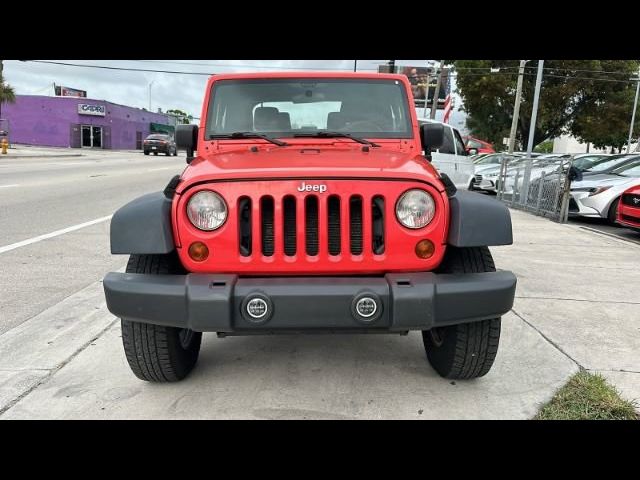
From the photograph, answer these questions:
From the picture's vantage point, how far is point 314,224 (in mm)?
2623

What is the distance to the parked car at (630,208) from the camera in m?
8.12

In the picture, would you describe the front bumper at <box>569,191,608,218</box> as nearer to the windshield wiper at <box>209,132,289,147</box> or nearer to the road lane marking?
the windshield wiper at <box>209,132,289,147</box>

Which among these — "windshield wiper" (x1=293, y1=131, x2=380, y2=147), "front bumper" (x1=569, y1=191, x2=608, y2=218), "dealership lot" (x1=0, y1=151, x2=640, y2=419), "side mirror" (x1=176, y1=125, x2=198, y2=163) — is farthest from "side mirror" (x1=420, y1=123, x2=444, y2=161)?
"front bumper" (x1=569, y1=191, x2=608, y2=218)

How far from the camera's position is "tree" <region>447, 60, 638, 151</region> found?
28609mm

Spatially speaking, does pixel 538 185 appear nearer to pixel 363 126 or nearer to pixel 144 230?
pixel 363 126

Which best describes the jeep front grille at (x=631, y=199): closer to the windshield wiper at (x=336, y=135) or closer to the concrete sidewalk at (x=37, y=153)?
the windshield wiper at (x=336, y=135)

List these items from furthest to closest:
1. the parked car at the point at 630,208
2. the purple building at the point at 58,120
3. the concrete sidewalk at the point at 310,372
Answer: the purple building at the point at 58,120
the parked car at the point at 630,208
the concrete sidewalk at the point at 310,372

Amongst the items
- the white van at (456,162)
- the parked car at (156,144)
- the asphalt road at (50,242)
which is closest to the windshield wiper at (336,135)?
the asphalt road at (50,242)

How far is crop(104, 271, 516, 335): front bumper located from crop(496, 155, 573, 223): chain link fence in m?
8.58

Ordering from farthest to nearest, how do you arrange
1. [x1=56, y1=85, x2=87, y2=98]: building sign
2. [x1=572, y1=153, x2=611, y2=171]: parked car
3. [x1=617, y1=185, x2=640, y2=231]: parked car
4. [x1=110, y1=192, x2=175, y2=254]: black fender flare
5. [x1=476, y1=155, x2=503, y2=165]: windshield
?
[x1=56, y1=85, x2=87, y2=98]: building sign, [x1=476, y1=155, x2=503, y2=165]: windshield, [x1=572, y1=153, x2=611, y2=171]: parked car, [x1=617, y1=185, x2=640, y2=231]: parked car, [x1=110, y1=192, x2=175, y2=254]: black fender flare

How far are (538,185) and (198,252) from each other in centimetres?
1070

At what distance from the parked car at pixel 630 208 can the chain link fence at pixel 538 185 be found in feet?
5.18
